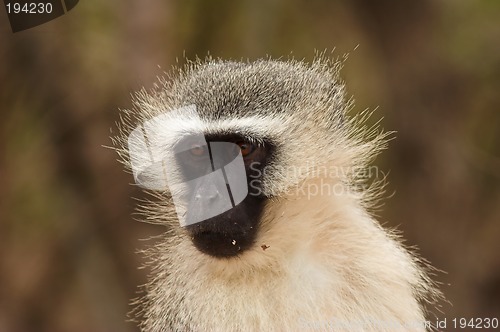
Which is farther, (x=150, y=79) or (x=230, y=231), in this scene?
(x=150, y=79)

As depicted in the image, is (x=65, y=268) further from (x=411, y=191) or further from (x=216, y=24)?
(x=411, y=191)

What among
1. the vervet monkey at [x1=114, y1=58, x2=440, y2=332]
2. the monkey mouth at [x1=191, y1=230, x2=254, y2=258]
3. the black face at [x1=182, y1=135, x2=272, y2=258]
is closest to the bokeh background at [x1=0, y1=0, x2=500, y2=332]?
the vervet monkey at [x1=114, y1=58, x2=440, y2=332]

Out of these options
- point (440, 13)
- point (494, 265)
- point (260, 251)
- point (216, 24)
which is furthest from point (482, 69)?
point (260, 251)

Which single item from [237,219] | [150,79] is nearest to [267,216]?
[237,219]

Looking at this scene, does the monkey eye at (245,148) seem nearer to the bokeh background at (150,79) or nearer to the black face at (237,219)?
the black face at (237,219)

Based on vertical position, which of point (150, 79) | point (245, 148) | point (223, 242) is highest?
point (150, 79)

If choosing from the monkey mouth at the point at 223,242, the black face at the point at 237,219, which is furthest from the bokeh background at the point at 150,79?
the monkey mouth at the point at 223,242

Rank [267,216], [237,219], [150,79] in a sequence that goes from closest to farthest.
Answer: [237,219] < [267,216] < [150,79]

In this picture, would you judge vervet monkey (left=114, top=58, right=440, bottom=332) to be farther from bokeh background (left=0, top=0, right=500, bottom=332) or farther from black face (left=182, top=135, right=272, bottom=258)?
bokeh background (left=0, top=0, right=500, bottom=332)

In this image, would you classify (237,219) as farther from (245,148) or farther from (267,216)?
(245,148)
